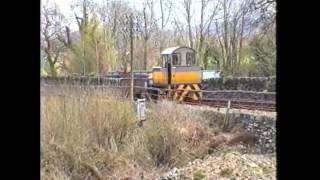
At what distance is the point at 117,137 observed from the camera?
3184 mm

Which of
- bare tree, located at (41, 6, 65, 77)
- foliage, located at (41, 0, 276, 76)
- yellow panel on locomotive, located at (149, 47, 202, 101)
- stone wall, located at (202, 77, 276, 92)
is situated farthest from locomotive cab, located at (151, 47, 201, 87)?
bare tree, located at (41, 6, 65, 77)

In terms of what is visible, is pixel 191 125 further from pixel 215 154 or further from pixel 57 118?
pixel 57 118

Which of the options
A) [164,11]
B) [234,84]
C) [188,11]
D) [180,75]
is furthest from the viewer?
[180,75]

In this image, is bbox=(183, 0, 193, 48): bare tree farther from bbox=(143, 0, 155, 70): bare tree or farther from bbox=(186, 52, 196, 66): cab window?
bbox=(186, 52, 196, 66): cab window

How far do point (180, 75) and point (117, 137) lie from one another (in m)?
1.39

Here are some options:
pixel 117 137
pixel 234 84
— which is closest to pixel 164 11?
pixel 234 84

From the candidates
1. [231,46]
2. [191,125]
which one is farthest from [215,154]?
[231,46]

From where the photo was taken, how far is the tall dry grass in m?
2.96

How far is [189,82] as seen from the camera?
371cm

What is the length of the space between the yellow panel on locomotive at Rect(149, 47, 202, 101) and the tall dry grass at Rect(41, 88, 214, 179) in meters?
0.28

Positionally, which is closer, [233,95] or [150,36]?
[150,36]

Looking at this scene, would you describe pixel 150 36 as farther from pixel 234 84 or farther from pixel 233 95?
pixel 233 95

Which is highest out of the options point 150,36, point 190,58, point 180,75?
point 150,36
